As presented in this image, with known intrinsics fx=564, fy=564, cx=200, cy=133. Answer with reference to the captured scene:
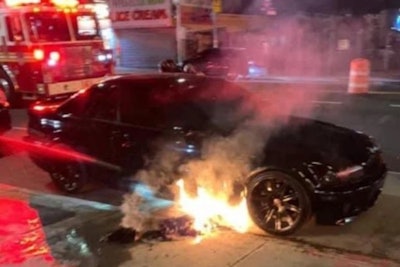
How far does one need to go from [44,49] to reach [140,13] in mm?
16801

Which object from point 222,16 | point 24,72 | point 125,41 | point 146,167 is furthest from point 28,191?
point 125,41

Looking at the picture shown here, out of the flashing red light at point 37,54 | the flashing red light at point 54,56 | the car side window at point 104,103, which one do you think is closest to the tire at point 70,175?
the car side window at point 104,103

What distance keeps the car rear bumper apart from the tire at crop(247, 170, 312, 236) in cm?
10

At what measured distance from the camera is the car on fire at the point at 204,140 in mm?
4664

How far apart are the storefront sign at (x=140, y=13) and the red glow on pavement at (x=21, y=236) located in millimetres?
22630

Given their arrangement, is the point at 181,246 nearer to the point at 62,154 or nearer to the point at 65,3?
the point at 62,154

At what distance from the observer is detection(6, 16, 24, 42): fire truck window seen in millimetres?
12414

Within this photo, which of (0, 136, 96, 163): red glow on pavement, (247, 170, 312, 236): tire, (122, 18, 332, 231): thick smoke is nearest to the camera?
(247, 170, 312, 236): tire

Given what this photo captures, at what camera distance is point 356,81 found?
14977 mm

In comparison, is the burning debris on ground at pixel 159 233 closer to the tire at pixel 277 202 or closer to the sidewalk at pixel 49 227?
the sidewalk at pixel 49 227

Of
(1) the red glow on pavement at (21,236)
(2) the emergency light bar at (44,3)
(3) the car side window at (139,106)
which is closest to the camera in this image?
(1) the red glow on pavement at (21,236)

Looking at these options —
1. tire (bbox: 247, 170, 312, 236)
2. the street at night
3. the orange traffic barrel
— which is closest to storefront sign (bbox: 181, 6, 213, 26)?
the orange traffic barrel

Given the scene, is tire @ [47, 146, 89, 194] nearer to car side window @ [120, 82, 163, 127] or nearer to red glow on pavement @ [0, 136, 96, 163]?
red glow on pavement @ [0, 136, 96, 163]

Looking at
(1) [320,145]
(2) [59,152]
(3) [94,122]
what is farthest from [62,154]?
(1) [320,145]
